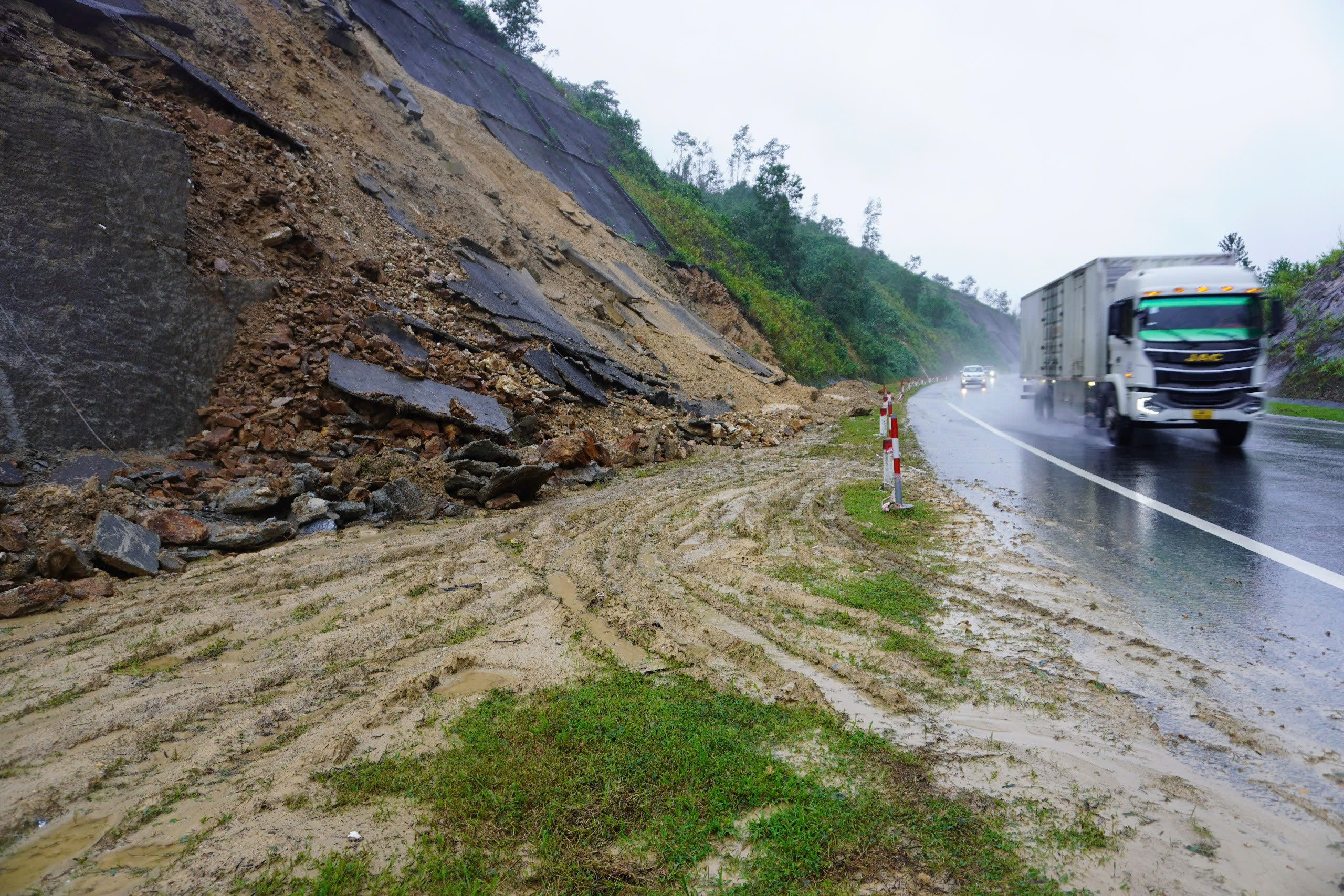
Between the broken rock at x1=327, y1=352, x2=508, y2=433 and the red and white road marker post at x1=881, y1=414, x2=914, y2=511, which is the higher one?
the broken rock at x1=327, y1=352, x2=508, y2=433

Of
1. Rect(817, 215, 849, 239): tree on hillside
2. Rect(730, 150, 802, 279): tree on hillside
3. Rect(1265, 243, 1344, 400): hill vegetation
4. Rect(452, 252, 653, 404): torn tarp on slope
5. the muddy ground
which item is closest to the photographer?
the muddy ground

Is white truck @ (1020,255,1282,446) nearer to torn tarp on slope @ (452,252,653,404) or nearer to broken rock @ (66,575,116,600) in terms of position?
torn tarp on slope @ (452,252,653,404)

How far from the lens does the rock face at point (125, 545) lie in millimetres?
5652

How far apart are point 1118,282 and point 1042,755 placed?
12.7 metres

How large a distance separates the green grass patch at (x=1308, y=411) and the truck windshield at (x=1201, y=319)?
6224 mm

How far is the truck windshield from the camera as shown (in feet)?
36.8

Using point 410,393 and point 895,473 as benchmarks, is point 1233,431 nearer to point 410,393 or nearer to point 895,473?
point 895,473

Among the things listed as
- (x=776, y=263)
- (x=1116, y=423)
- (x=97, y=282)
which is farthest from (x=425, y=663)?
(x=776, y=263)

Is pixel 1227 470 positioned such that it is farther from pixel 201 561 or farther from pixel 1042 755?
→ pixel 201 561

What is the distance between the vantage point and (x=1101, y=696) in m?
3.41

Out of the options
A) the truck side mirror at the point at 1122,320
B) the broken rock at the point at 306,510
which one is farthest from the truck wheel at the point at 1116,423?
the broken rock at the point at 306,510

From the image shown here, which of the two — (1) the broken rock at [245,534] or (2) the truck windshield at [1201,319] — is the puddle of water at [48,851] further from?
(2) the truck windshield at [1201,319]

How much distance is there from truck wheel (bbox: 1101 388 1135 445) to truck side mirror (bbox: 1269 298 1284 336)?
2.35 metres

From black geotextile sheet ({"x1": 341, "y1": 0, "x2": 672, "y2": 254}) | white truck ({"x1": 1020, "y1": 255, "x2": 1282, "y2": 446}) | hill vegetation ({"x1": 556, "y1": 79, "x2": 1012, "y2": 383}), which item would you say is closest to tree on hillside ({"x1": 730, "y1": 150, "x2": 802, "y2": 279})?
hill vegetation ({"x1": 556, "y1": 79, "x2": 1012, "y2": 383})
